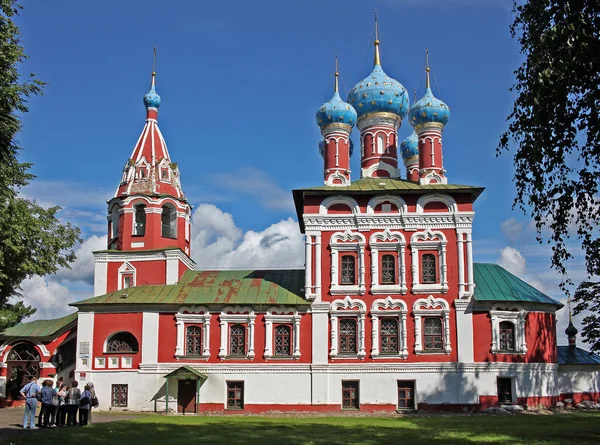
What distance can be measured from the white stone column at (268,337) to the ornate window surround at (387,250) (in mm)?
4423

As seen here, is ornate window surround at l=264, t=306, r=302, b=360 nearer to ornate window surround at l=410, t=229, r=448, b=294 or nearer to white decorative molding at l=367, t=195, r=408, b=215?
ornate window surround at l=410, t=229, r=448, b=294

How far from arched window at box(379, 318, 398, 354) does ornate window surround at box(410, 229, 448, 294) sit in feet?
5.24

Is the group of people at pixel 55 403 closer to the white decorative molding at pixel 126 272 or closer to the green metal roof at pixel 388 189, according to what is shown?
the white decorative molding at pixel 126 272

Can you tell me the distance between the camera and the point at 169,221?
3334 cm

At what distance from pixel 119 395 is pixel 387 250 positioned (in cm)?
1238

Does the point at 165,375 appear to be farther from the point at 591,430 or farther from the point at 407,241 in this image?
the point at 591,430

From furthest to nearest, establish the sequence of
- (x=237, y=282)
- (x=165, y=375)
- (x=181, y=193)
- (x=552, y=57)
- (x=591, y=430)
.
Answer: (x=181, y=193)
(x=237, y=282)
(x=165, y=375)
(x=591, y=430)
(x=552, y=57)

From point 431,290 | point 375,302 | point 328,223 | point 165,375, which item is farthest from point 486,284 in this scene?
point 165,375

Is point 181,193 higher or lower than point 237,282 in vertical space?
higher

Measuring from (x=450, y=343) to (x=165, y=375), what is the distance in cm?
1147

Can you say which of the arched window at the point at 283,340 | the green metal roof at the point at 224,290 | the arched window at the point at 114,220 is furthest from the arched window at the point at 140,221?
the arched window at the point at 283,340

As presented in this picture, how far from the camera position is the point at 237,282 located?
3180 cm

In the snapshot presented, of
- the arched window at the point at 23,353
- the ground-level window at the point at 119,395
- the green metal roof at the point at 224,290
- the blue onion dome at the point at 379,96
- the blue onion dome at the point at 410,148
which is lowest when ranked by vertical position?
the ground-level window at the point at 119,395

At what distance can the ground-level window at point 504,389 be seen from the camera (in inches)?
1136
